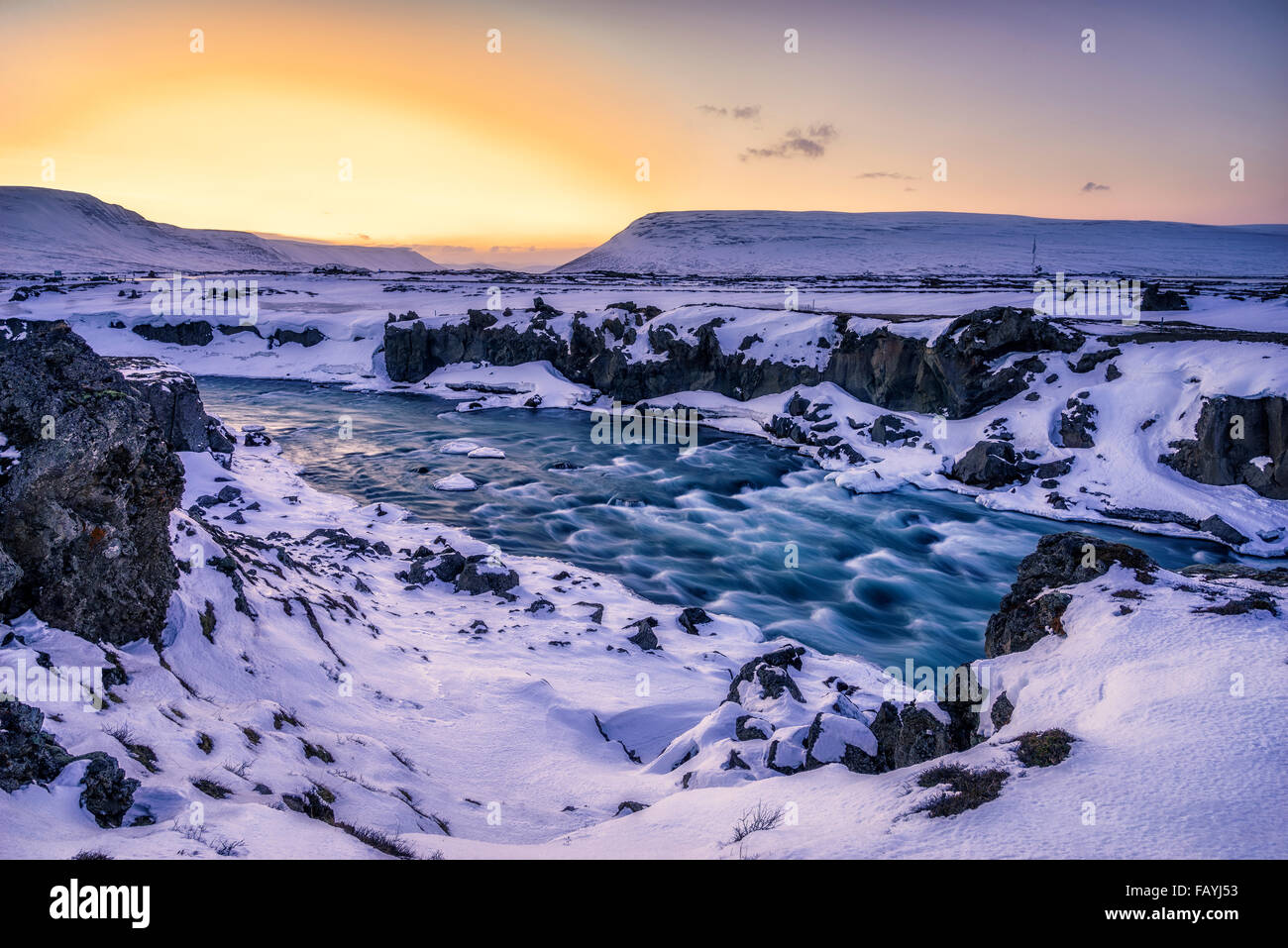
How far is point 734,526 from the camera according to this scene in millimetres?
26328

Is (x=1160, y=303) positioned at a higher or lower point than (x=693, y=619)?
higher

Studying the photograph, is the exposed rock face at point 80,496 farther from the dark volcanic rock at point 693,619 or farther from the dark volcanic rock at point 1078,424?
the dark volcanic rock at point 1078,424

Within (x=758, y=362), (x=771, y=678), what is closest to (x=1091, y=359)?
(x=758, y=362)

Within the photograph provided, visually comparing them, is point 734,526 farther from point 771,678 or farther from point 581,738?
point 581,738

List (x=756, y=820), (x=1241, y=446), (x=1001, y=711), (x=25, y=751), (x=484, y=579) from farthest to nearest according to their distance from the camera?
(x=1241, y=446) < (x=484, y=579) < (x=1001, y=711) < (x=756, y=820) < (x=25, y=751)

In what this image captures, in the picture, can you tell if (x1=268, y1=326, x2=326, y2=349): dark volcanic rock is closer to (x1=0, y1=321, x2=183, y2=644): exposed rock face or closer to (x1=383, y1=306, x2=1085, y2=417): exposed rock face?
(x1=383, y1=306, x2=1085, y2=417): exposed rock face

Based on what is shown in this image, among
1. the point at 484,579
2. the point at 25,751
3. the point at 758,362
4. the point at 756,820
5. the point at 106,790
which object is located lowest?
the point at 484,579

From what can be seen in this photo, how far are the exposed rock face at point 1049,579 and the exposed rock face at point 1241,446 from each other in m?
20.6

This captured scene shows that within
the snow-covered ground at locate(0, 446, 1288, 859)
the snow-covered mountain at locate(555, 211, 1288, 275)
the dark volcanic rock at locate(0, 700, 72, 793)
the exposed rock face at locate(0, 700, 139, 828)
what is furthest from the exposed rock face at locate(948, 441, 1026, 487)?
the snow-covered mountain at locate(555, 211, 1288, 275)

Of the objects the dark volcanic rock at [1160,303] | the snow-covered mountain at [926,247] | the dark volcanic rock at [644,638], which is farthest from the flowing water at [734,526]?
the snow-covered mountain at [926,247]

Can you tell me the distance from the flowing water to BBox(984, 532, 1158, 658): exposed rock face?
6853 millimetres

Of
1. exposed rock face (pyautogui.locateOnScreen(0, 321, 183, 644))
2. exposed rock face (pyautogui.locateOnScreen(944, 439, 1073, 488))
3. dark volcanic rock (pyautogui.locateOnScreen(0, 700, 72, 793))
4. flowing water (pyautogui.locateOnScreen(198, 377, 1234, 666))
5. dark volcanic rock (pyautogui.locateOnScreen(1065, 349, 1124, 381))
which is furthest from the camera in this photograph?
dark volcanic rock (pyautogui.locateOnScreen(1065, 349, 1124, 381))

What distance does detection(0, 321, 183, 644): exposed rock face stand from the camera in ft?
24.2

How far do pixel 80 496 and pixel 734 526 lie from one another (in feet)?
69.4
